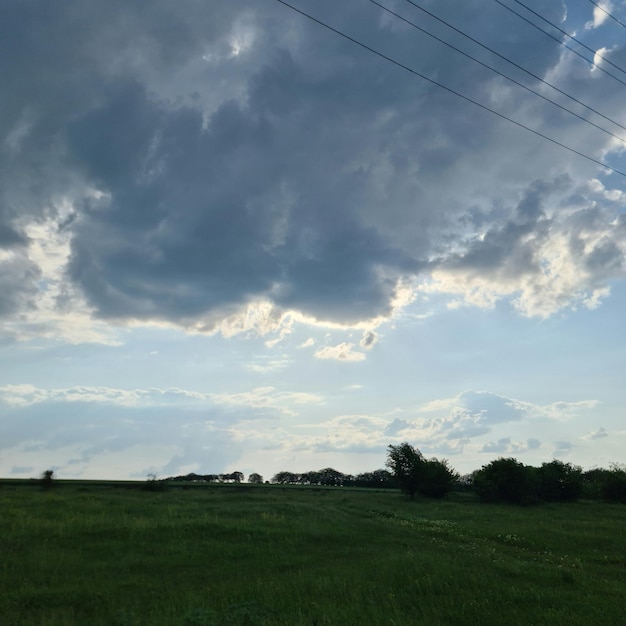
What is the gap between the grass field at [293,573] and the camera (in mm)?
13211

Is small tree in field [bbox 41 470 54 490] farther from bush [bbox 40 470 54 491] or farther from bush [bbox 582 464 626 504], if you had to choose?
bush [bbox 582 464 626 504]

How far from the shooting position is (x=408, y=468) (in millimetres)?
87125

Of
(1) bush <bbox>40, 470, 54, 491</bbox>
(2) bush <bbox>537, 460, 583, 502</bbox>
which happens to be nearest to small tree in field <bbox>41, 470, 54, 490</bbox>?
(1) bush <bbox>40, 470, 54, 491</bbox>

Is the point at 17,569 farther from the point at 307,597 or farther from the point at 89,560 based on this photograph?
the point at 307,597

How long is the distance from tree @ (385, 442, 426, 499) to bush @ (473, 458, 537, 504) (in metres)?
10.5

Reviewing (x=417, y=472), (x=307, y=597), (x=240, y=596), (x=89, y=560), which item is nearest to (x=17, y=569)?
(x=89, y=560)

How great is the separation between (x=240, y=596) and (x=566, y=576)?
1164 cm

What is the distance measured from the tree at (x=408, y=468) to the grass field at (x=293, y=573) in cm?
5387

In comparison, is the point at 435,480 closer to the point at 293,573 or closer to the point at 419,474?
the point at 419,474

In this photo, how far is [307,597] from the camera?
14.9 metres

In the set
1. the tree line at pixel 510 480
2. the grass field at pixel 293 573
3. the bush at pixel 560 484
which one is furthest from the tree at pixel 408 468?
the grass field at pixel 293 573

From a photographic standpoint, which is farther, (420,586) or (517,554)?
(517,554)

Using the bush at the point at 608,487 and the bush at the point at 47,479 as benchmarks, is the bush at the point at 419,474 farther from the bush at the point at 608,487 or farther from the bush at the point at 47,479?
the bush at the point at 47,479

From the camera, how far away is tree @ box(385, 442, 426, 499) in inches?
3396
